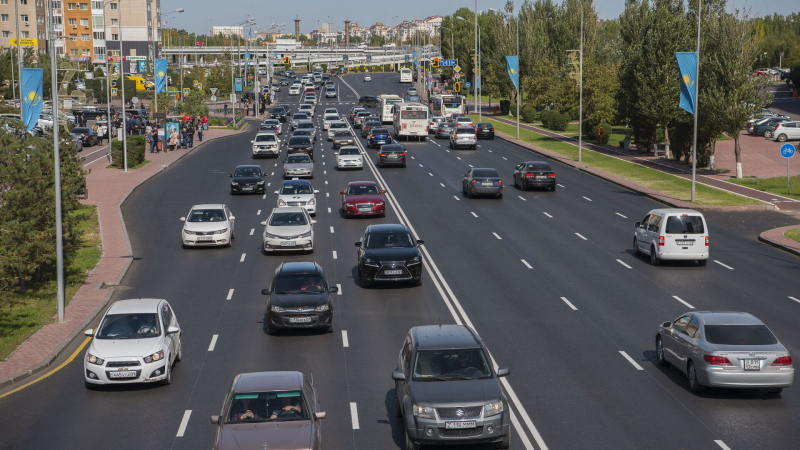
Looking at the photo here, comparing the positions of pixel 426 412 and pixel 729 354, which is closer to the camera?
pixel 426 412

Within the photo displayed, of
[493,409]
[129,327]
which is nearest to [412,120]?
[129,327]

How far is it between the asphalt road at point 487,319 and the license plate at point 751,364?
687 millimetres

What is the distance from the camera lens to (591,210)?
41000mm

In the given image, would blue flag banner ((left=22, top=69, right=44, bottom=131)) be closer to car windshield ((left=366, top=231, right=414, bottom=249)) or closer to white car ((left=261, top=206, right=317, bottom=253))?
white car ((left=261, top=206, right=317, bottom=253))

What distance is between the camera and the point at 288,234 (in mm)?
30781

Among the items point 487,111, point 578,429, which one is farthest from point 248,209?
point 487,111

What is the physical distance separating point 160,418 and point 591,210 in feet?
94.8

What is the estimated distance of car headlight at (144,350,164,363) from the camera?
56.5 ft

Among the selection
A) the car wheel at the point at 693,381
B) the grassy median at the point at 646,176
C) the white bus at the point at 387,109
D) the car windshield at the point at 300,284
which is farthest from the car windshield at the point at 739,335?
the white bus at the point at 387,109

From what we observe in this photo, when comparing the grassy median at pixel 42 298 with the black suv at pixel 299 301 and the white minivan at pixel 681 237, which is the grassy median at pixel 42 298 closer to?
the black suv at pixel 299 301

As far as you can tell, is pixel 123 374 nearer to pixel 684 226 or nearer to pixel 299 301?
pixel 299 301

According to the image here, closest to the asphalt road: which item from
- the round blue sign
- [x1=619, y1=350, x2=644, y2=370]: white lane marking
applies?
[x1=619, y1=350, x2=644, y2=370]: white lane marking

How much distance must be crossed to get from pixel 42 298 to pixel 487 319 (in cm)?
1343

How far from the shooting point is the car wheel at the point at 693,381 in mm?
16609
